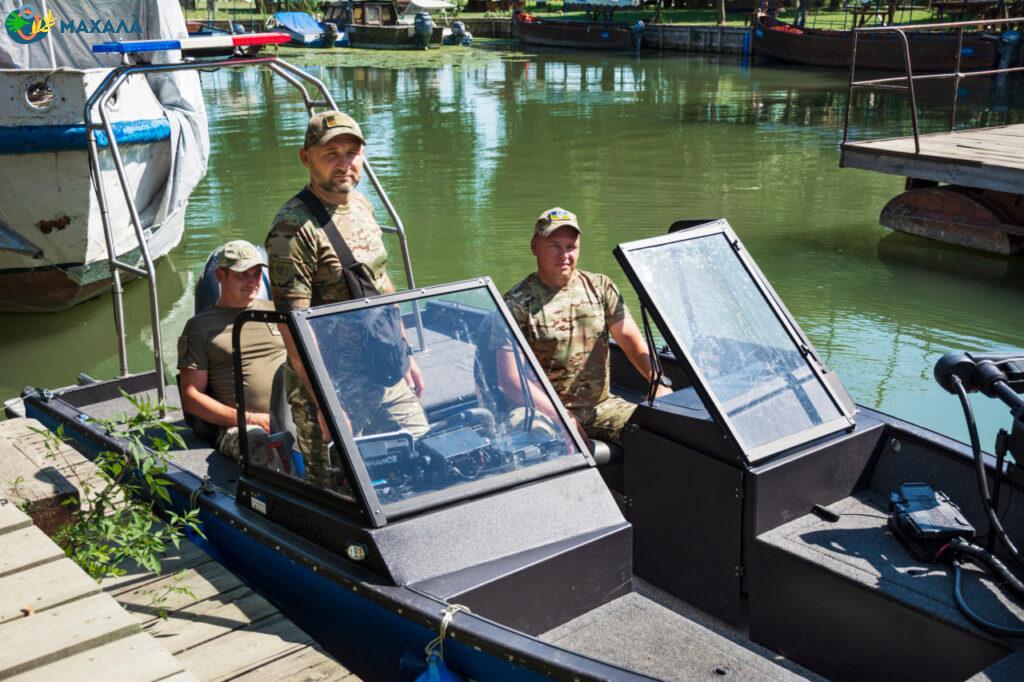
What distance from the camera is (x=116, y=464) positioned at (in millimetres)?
3783

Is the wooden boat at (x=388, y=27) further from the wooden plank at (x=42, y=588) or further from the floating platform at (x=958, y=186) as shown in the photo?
Result: the wooden plank at (x=42, y=588)

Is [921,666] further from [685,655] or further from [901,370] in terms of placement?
[901,370]

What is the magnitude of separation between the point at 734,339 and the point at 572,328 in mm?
727

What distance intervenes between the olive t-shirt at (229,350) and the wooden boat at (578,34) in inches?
1699

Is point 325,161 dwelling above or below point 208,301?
above

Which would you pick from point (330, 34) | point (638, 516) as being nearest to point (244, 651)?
point (638, 516)

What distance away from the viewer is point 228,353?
4.64 m

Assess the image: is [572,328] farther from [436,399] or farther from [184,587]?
[184,587]

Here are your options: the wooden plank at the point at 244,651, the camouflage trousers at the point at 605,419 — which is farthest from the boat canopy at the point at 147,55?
the wooden plank at the point at 244,651

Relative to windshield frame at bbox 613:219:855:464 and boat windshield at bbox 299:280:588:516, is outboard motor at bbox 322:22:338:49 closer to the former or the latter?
windshield frame at bbox 613:219:855:464

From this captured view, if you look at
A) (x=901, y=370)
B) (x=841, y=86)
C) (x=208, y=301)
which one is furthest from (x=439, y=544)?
(x=841, y=86)

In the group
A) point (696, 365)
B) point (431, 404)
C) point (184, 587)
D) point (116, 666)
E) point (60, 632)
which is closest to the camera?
point (116, 666)

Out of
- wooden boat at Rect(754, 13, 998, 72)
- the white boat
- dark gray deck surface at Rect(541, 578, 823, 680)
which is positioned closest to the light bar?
dark gray deck surface at Rect(541, 578, 823, 680)

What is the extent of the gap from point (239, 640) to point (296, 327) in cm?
104
